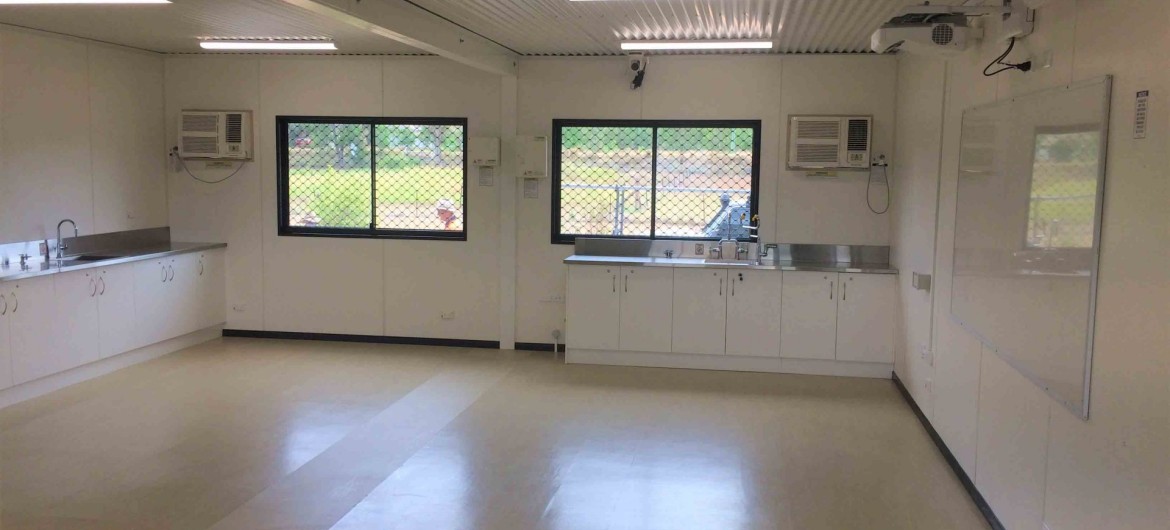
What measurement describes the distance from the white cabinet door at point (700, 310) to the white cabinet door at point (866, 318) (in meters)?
0.95

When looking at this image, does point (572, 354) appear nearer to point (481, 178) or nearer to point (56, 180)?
point (481, 178)

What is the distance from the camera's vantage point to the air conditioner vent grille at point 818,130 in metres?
7.12

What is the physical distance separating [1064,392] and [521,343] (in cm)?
542

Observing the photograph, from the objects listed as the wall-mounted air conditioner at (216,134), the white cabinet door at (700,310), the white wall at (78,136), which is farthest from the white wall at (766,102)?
the white wall at (78,136)

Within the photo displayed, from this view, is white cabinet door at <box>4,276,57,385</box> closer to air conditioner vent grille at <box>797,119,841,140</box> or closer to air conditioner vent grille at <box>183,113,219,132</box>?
air conditioner vent grille at <box>183,113,219,132</box>

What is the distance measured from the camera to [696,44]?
6668 mm

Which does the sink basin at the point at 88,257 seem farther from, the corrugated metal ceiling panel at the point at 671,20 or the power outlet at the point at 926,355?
the power outlet at the point at 926,355

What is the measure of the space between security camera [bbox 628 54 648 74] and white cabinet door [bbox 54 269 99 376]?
4601 millimetres

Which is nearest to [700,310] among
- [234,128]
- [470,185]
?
[470,185]

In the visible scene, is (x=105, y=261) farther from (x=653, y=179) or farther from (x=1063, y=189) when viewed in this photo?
(x=1063, y=189)

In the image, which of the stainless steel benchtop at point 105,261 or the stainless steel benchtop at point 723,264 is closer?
the stainless steel benchtop at point 105,261

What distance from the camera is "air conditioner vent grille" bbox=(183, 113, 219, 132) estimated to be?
26.2 ft

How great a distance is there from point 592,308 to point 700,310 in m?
0.92

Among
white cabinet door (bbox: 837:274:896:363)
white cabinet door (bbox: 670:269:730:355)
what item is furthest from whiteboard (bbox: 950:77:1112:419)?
white cabinet door (bbox: 670:269:730:355)
